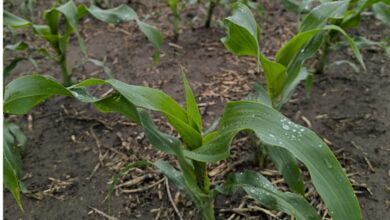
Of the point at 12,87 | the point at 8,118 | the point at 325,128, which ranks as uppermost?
the point at 12,87

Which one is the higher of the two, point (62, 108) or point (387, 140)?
point (387, 140)

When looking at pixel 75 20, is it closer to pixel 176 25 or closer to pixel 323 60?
pixel 176 25

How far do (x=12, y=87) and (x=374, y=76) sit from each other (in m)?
1.86

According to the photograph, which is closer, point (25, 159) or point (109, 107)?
point (109, 107)

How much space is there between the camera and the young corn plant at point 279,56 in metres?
1.33

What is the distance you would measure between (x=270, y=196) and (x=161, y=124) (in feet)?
2.90

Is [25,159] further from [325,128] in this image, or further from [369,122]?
[369,122]

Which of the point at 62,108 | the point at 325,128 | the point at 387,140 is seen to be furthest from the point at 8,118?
the point at 387,140

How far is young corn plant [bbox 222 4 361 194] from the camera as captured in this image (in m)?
1.33

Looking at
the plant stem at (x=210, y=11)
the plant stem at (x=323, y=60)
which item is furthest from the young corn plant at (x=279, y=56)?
the plant stem at (x=210, y=11)

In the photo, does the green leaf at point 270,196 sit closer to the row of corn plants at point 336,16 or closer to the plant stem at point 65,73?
the row of corn plants at point 336,16

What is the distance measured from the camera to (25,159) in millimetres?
1886

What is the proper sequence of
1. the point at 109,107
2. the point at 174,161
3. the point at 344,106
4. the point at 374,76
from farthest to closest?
the point at 374,76 → the point at 344,106 → the point at 174,161 → the point at 109,107

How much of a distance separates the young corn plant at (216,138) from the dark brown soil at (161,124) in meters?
0.35
